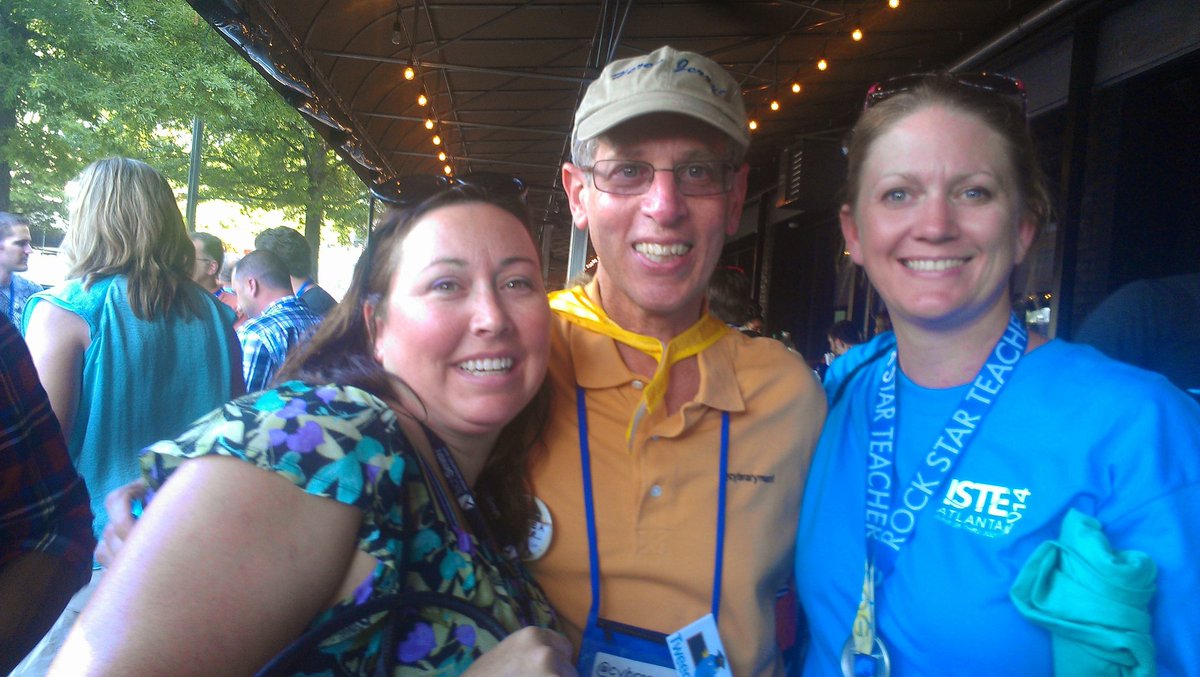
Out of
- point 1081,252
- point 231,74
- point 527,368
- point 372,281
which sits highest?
point 231,74

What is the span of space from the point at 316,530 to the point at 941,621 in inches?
41.6

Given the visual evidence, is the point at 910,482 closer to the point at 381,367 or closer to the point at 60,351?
the point at 381,367

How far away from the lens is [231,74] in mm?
9945

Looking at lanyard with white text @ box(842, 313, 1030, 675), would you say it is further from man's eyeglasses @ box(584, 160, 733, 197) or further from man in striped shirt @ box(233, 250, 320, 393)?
man in striped shirt @ box(233, 250, 320, 393)

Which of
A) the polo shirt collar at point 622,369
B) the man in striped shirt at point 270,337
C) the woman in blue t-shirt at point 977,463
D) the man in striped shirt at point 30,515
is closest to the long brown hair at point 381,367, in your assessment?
the polo shirt collar at point 622,369

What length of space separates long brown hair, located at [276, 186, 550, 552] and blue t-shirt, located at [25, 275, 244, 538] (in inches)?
55.0

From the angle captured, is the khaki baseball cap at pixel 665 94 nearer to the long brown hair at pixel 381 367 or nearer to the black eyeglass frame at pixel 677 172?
the black eyeglass frame at pixel 677 172

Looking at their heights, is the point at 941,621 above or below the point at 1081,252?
below

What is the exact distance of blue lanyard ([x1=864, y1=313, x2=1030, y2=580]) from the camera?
1.45 m

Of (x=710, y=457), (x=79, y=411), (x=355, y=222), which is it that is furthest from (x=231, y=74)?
(x=710, y=457)

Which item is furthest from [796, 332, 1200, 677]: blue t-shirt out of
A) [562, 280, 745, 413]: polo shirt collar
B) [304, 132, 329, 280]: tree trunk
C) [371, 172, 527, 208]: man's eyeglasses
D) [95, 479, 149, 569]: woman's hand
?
[304, 132, 329, 280]: tree trunk

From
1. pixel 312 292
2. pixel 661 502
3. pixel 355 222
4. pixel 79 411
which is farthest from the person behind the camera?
pixel 355 222

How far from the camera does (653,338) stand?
1900 mm

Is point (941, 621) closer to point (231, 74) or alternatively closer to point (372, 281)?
point (372, 281)
